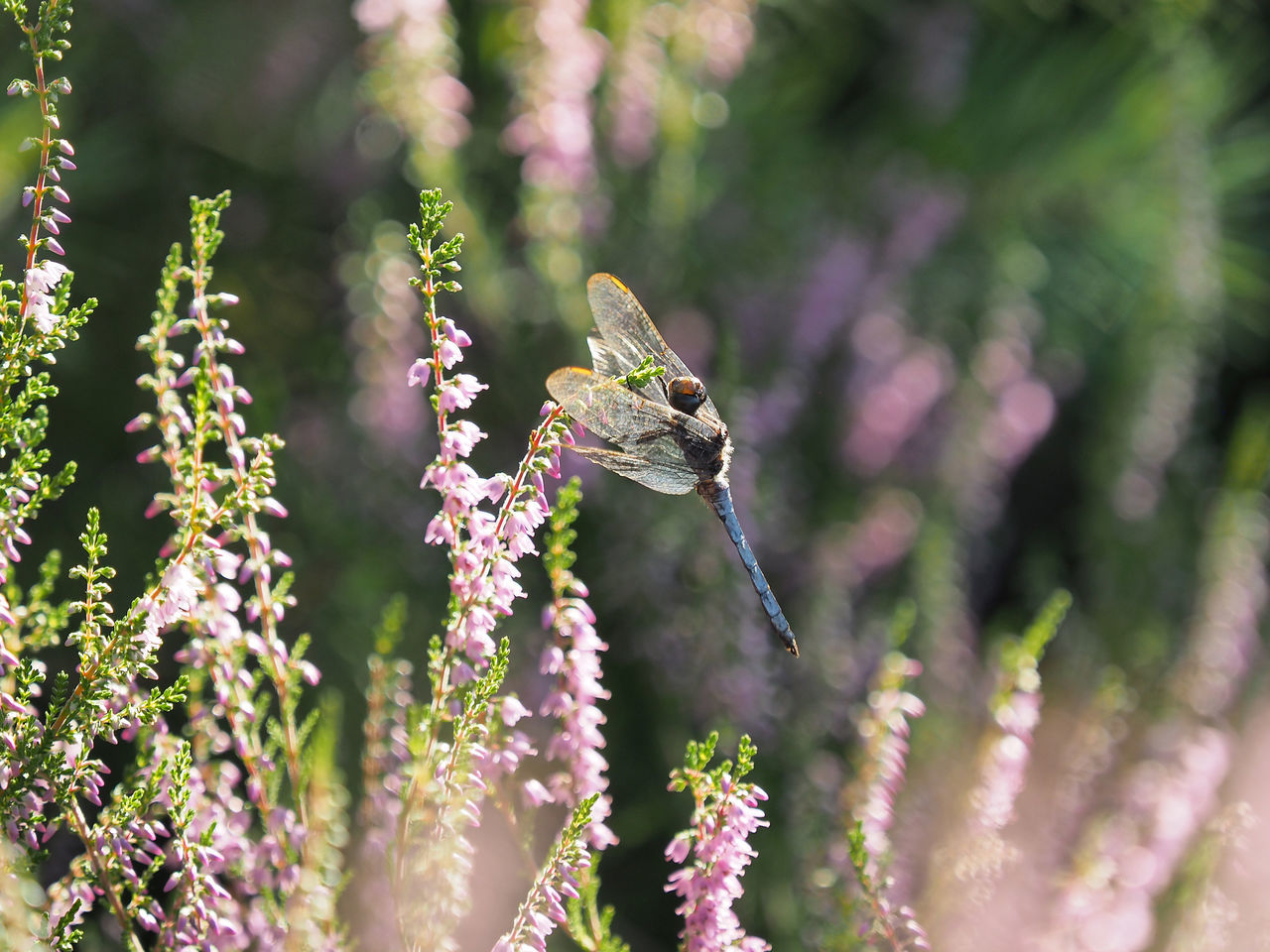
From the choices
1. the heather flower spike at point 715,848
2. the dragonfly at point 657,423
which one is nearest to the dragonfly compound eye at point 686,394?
the dragonfly at point 657,423

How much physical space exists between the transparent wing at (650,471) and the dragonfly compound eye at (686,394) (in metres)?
0.07

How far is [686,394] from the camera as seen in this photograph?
1161 millimetres

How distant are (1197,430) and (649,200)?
128 cm

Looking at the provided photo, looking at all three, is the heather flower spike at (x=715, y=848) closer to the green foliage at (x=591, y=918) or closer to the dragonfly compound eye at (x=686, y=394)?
the green foliage at (x=591, y=918)

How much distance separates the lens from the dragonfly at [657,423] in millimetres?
1044

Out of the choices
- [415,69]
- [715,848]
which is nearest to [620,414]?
[715,848]

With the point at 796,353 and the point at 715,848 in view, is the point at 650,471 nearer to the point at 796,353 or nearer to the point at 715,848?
the point at 715,848

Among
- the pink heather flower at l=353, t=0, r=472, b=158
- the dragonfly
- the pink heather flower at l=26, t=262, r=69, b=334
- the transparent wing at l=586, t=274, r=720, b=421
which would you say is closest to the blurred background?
the pink heather flower at l=353, t=0, r=472, b=158

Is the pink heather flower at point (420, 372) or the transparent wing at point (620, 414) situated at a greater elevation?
the pink heather flower at point (420, 372)

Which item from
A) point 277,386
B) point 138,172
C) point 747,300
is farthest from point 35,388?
point 747,300

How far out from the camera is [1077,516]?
2.38 m

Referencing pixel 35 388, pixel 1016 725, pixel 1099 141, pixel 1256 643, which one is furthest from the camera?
pixel 1099 141

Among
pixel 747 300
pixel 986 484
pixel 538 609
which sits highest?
pixel 747 300

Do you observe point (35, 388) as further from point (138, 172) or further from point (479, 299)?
point (138, 172)
